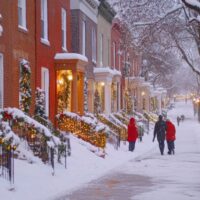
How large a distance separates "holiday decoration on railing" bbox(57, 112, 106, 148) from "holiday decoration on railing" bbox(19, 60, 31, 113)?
3409 millimetres

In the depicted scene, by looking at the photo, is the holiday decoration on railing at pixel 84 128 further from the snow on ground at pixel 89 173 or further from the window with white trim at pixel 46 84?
the window with white trim at pixel 46 84

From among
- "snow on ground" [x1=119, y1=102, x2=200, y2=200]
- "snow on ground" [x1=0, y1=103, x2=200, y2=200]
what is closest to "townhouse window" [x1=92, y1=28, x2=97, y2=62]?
"snow on ground" [x1=119, y1=102, x2=200, y2=200]

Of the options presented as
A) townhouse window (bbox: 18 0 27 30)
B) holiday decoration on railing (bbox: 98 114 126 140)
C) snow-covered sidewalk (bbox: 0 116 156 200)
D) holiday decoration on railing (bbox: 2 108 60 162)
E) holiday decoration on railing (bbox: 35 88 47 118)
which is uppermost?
townhouse window (bbox: 18 0 27 30)

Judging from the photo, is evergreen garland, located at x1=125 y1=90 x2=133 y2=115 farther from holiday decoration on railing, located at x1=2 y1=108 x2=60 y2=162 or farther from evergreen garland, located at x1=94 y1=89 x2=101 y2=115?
holiday decoration on railing, located at x1=2 y1=108 x2=60 y2=162

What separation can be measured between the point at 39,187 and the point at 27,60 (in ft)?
28.5

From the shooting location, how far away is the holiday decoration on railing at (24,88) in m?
20.4

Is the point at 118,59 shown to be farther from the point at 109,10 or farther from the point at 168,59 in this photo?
the point at 168,59

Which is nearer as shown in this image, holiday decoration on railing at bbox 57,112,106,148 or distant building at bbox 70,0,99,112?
holiday decoration on railing at bbox 57,112,106,148

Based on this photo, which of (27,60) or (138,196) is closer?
(138,196)

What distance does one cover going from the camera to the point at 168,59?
66438 millimetres

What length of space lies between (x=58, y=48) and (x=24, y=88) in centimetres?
614

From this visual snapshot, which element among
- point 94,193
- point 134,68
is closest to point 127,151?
point 94,193

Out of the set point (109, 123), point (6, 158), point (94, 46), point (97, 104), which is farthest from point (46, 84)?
point (6, 158)

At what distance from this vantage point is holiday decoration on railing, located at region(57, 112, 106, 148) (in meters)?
23.0
